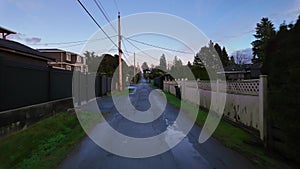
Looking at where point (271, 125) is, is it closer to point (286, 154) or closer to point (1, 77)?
point (286, 154)

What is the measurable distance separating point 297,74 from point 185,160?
263 cm

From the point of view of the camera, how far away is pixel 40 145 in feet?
21.1

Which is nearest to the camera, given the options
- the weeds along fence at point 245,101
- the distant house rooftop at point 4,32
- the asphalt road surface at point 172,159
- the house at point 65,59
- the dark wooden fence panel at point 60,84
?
the asphalt road surface at point 172,159

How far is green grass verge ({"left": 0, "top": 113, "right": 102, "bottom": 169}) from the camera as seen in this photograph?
4986mm

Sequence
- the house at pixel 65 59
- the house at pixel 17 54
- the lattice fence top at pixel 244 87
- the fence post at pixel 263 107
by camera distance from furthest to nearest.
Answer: the house at pixel 65 59, the house at pixel 17 54, the lattice fence top at pixel 244 87, the fence post at pixel 263 107

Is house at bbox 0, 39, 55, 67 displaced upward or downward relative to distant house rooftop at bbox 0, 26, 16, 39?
downward

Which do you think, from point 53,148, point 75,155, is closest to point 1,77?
point 53,148

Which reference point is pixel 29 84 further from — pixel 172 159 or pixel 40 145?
pixel 172 159

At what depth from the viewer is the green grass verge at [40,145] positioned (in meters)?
4.99

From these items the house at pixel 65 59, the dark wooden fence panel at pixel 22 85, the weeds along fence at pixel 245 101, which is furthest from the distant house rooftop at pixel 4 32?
the weeds along fence at pixel 245 101

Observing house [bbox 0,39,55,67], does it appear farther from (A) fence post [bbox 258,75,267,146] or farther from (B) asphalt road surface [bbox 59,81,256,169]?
(A) fence post [bbox 258,75,267,146]

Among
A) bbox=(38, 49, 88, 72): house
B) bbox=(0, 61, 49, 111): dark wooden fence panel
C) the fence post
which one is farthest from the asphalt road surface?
bbox=(38, 49, 88, 72): house

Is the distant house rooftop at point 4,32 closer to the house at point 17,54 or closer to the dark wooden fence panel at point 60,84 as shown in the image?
the house at point 17,54

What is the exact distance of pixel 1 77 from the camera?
7.06 meters
